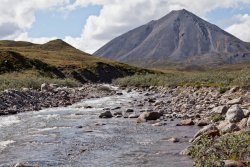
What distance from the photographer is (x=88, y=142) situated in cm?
2645

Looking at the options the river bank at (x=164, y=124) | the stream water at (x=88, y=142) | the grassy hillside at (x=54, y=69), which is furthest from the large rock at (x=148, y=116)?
the grassy hillside at (x=54, y=69)

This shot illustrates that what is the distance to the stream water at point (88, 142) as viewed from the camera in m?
20.8

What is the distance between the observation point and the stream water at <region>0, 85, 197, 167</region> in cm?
2084

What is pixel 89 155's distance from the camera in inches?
884

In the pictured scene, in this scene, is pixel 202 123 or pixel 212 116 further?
pixel 212 116

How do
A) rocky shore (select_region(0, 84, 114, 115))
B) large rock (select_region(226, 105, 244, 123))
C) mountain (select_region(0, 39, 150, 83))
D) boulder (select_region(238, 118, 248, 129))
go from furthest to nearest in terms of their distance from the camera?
mountain (select_region(0, 39, 150, 83)), rocky shore (select_region(0, 84, 114, 115)), large rock (select_region(226, 105, 244, 123)), boulder (select_region(238, 118, 248, 129))

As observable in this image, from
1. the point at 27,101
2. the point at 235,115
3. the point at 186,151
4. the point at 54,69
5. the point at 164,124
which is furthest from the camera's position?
the point at 54,69

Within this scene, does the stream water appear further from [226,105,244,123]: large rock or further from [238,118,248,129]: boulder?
[238,118,248,129]: boulder

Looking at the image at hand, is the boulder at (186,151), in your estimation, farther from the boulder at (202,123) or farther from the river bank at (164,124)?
the boulder at (202,123)

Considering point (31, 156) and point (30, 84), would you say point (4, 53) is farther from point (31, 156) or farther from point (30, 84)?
point (31, 156)

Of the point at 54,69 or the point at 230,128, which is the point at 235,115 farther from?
the point at 54,69

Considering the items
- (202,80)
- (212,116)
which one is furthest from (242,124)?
(202,80)

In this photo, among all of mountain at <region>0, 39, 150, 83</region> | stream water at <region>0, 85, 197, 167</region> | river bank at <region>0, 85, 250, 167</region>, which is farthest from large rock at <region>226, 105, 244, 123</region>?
mountain at <region>0, 39, 150, 83</region>

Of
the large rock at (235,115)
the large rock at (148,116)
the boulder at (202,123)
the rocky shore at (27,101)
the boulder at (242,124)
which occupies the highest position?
the rocky shore at (27,101)
